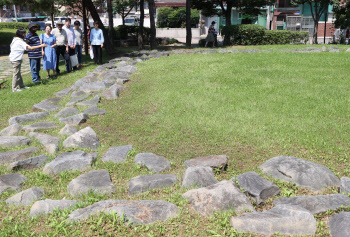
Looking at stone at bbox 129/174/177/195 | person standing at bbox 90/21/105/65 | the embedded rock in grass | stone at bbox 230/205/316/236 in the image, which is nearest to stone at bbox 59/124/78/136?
stone at bbox 129/174/177/195

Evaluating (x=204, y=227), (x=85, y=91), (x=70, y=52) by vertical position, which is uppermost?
(x=70, y=52)

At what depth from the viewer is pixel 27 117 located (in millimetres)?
6352

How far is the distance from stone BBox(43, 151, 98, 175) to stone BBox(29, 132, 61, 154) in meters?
0.39

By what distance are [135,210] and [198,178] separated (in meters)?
0.88

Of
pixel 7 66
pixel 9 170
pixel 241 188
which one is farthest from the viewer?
pixel 7 66

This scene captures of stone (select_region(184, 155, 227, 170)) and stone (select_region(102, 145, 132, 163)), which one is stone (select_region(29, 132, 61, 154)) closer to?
stone (select_region(102, 145, 132, 163))

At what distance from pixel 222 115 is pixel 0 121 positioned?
4.10 metres

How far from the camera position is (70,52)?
432 inches

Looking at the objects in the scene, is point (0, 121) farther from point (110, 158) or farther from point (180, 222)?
point (180, 222)

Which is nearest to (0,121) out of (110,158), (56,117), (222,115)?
(56,117)

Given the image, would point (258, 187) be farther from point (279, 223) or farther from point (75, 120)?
point (75, 120)

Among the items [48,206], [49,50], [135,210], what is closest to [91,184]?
[48,206]

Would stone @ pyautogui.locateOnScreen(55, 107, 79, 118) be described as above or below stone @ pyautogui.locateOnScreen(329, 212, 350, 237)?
above

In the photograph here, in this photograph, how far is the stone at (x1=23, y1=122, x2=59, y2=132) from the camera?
572cm
